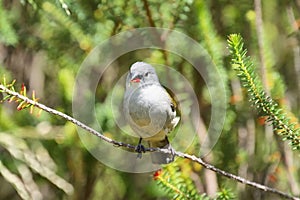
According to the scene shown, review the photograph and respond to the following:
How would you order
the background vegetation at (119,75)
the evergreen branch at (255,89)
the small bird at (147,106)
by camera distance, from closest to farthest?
the evergreen branch at (255,89), the small bird at (147,106), the background vegetation at (119,75)

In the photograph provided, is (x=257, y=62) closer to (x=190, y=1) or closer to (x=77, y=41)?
(x=190, y=1)

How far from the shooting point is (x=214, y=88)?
5.65 feet

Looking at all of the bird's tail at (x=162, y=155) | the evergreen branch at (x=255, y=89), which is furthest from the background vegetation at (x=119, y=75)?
the evergreen branch at (x=255, y=89)

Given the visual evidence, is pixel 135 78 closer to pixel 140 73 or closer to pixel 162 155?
pixel 140 73

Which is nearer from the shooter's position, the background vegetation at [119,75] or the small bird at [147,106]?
the small bird at [147,106]

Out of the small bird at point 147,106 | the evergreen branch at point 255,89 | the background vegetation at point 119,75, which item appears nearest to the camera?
the evergreen branch at point 255,89

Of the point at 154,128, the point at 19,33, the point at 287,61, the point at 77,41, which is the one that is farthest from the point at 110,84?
the point at 287,61

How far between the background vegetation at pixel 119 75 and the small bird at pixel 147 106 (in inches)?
5.8

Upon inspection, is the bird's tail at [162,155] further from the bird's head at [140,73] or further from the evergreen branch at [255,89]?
the evergreen branch at [255,89]

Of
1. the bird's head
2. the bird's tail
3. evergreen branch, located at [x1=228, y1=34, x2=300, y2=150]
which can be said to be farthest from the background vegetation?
evergreen branch, located at [x1=228, y1=34, x2=300, y2=150]

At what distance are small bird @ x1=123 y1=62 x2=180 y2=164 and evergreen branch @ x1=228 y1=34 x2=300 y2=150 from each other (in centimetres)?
44

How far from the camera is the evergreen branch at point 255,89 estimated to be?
3.71 feet

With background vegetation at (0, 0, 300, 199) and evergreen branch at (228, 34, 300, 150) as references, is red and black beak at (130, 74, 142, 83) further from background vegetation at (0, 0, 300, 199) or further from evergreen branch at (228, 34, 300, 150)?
evergreen branch at (228, 34, 300, 150)

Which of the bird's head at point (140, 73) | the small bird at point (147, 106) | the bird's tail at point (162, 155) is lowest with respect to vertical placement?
the bird's tail at point (162, 155)
